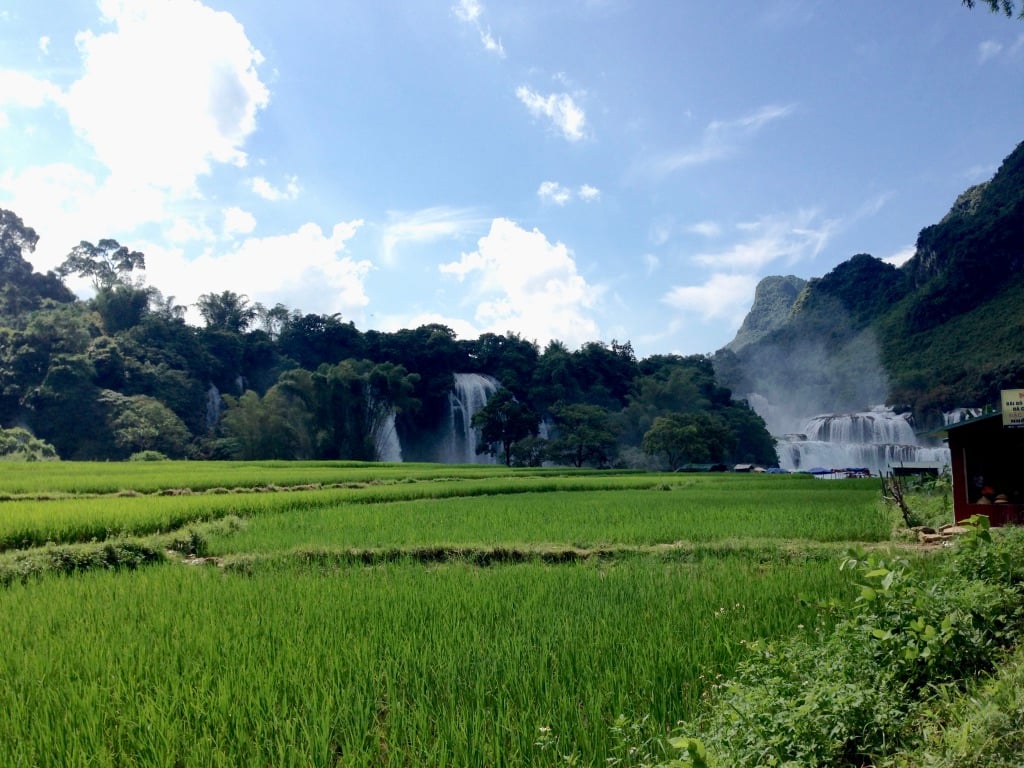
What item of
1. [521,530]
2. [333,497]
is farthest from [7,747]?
[333,497]

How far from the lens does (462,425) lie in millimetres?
55750

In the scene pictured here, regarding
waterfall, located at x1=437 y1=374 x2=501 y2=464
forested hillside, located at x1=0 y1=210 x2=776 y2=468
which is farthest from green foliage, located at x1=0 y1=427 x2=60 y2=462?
waterfall, located at x1=437 y1=374 x2=501 y2=464

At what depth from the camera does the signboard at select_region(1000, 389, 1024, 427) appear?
9.02 metres

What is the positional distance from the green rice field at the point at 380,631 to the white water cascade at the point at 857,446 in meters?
42.5

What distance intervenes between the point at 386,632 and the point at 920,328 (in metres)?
73.1

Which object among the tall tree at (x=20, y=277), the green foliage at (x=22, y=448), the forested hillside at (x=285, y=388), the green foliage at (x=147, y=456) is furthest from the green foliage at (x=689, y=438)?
the tall tree at (x=20, y=277)

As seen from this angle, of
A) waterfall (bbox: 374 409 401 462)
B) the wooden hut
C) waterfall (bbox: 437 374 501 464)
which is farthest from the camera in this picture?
waterfall (bbox: 437 374 501 464)

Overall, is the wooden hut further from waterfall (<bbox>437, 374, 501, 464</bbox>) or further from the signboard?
waterfall (<bbox>437, 374, 501, 464</bbox>)

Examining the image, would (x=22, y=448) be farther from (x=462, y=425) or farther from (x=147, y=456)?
(x=462, y=425)

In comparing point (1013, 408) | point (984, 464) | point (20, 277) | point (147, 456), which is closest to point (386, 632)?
point (1013, 408)

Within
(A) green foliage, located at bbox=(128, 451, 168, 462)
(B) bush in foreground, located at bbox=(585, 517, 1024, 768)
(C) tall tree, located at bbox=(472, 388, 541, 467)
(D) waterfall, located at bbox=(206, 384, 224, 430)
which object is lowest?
(B) bush in foreground, located at bbox=(585, 517, 1024, 768)

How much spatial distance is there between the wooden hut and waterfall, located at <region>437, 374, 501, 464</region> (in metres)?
45.3

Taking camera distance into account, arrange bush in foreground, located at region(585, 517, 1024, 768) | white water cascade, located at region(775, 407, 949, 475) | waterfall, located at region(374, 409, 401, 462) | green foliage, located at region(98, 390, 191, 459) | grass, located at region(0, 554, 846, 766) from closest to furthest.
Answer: bush in foreground, located at region(585, 517, 1024, 768) → grass, located at region(0, 554, 846, 766) → green foliage, located at region(98, 390, 191, 459) → white water cascade, located at region(775, 407, 949, 475) → waterfall, located at region(374, 409, 401, 462)

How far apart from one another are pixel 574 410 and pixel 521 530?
37631 mm
